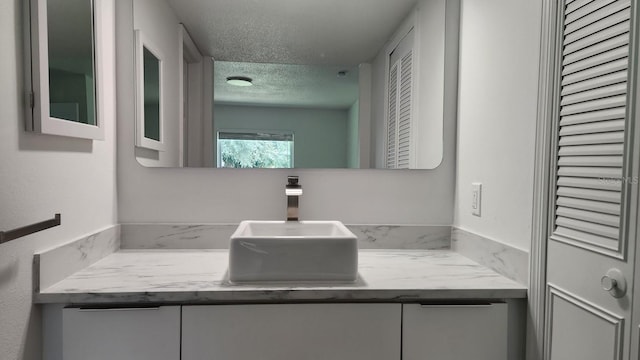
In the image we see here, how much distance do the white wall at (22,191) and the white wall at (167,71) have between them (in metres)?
Result: 0.36

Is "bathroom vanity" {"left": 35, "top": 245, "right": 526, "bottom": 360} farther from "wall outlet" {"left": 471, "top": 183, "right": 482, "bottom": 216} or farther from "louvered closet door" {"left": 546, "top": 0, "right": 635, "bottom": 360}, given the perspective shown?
"wall outlet" {"left": 471, "top": 183, "right": 482, "bottom": 216}

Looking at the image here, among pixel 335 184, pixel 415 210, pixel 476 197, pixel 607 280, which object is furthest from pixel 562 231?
pixel 335 184

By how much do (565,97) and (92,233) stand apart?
1544 mm

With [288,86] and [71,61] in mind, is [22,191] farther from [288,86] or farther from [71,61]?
[288,86]

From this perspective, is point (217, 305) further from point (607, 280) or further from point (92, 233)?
point (607, 280)

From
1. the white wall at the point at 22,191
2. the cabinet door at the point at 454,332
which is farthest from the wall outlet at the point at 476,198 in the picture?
the white wall at the point at 22,191

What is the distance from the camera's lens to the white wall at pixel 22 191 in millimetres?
908

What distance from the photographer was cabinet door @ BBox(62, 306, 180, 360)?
105cm

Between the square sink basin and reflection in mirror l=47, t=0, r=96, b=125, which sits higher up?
reflection in mirror l=47, t=0, r=96, b=125

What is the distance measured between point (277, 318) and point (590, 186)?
0.88m

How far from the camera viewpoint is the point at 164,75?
5.15 ft

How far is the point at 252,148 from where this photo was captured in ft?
5.17

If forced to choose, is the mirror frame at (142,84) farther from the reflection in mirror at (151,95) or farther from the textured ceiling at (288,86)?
the textured ceiling at (288,86)

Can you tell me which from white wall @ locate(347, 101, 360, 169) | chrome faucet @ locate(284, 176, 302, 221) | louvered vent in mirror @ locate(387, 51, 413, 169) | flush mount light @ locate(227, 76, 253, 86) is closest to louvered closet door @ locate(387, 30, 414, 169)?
louvered vent in mirror @ locate(387, 51, 413, 169)
